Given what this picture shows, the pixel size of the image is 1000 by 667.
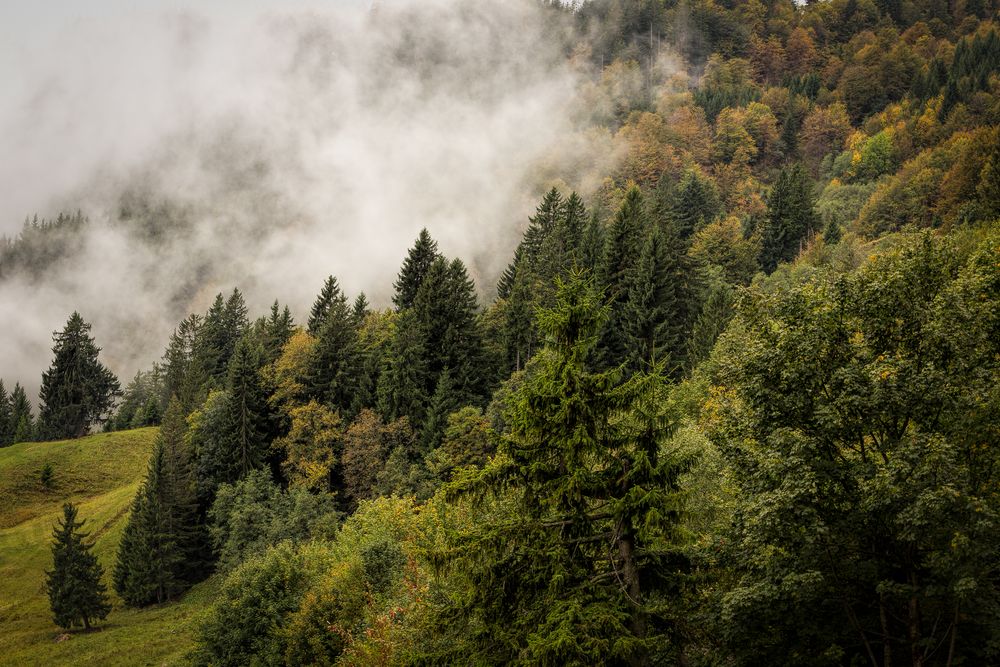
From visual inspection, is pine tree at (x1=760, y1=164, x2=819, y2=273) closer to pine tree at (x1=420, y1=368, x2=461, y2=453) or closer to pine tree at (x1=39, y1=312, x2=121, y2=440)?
pine tree at (x1=420, y1=368, x2=461, y2=453)

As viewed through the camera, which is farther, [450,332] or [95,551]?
[95,551]

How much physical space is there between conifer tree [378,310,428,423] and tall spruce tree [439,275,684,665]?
53.1m

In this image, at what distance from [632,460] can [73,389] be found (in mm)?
160385

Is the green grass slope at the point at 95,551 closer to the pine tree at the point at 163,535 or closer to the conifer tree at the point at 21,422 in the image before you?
the pine tree at the point at 163,535

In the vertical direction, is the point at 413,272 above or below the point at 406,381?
above

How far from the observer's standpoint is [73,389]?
14212 cm

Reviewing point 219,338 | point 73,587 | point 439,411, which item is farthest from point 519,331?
point 219,338

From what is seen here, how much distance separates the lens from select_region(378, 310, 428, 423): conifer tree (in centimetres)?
6912

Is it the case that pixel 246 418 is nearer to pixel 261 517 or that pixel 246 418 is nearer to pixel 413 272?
pixel 261 517

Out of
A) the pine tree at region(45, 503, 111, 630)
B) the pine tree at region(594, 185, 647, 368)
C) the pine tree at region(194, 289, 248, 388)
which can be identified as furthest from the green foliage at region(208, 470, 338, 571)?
the pine tree at region(194, 289, 248, 388)

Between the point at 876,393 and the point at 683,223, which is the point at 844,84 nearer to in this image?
the point at 683,223

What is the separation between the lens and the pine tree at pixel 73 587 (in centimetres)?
6738

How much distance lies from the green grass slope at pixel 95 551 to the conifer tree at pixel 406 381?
85.1 feet

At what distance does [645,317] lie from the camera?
65.4m
